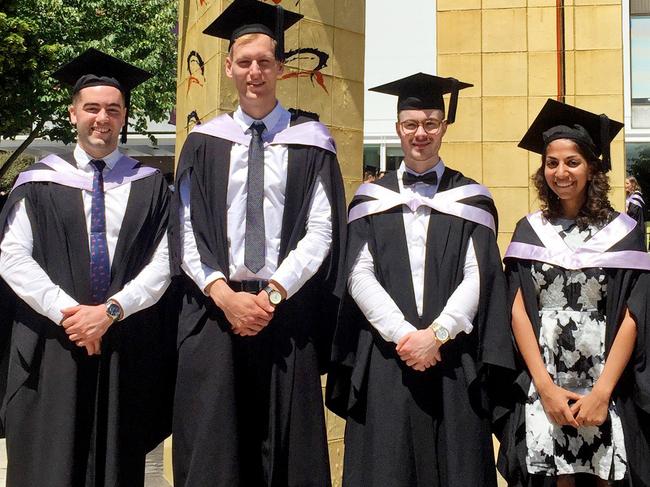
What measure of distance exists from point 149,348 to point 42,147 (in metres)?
27.0

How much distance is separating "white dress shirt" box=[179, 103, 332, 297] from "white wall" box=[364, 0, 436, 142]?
16.6 metres

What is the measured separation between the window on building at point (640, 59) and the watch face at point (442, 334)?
19203 millimetres

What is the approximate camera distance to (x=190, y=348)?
3531 millimetres

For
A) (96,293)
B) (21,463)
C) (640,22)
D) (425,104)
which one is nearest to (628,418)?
(425,104)

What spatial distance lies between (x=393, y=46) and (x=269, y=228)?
17548mm

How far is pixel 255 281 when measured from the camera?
3564 millimetres

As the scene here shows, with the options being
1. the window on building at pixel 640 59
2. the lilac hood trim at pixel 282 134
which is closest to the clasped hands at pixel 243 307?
the lilac hood trim at pixel 282 134

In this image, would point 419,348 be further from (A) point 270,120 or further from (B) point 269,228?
(A) point 270,120

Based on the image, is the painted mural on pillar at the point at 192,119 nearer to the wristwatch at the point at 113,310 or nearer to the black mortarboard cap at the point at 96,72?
the black mortarboard cap at the point at 96,72

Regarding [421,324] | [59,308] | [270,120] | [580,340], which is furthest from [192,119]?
[580,340]

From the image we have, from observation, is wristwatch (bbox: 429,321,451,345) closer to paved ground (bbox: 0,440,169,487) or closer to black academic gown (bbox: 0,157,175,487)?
black academic gown (bbox: 0,157,175,487)

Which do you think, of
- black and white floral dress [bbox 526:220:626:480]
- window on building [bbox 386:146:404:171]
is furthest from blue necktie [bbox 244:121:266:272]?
window on building [bbox 386:146:404:171]

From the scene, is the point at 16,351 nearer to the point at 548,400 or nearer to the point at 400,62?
the point at 548,400

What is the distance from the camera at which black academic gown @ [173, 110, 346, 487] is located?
11.2 feet
